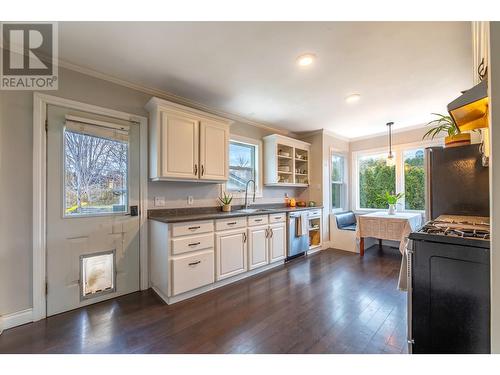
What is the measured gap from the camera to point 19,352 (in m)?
1.54

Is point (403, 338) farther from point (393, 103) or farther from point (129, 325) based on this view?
point (393, 103)

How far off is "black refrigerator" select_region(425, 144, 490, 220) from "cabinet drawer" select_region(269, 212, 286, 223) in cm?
184

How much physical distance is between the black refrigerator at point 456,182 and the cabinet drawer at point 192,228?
250 centimetres

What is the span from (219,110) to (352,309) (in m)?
3.05

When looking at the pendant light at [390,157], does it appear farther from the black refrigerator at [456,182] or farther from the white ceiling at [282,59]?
the black refrigerator at [456,182]

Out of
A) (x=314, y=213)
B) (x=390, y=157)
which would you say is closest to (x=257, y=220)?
(x=314, y=213)

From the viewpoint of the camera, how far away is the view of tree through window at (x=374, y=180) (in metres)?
4.65

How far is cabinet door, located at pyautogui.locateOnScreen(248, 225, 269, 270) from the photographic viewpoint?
2.99 m

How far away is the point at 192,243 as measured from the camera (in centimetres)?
239

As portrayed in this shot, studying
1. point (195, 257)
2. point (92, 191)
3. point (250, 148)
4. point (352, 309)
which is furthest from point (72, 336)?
point (250, 148)

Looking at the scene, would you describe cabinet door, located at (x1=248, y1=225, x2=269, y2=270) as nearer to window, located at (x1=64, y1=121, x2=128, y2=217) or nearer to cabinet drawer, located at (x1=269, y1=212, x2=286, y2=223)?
cabinet drawer, located at (x1=269, y1=212, x2=286, y2=223)

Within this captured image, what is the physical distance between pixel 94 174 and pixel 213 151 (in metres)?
1.35

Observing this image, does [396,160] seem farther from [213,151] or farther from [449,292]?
[449,292]

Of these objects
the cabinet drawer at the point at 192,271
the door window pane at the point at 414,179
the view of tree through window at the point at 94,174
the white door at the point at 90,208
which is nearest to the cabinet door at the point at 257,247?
the cabinet drawer at the point at 192,271
